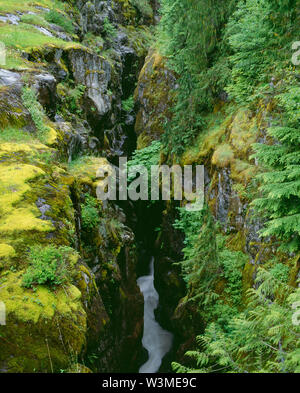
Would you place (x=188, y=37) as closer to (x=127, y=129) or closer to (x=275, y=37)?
(x=275, y=37)

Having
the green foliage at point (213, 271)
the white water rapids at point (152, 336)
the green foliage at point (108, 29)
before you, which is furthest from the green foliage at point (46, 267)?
the green foliage at point (108, 29)

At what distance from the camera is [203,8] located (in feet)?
34.4

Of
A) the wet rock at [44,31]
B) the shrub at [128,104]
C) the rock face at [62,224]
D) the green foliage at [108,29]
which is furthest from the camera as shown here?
the shrub at [128,104]

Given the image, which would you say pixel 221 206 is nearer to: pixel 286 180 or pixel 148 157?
pixel 286 180

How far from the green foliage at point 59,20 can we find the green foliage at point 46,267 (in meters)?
15.0

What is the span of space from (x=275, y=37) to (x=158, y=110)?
9003 mm

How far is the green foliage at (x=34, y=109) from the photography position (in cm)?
730

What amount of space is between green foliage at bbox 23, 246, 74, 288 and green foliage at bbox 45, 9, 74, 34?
15.0 metres

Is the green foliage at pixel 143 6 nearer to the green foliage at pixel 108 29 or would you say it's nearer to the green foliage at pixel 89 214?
the green foliage at pixel 108 29

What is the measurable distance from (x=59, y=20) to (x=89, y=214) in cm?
1310

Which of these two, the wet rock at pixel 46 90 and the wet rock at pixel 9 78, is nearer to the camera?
the wet rock at pixel 9 78

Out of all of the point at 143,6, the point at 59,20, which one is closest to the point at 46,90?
the point at 59,20

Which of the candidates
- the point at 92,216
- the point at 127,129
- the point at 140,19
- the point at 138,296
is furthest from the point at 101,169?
the point at 140,19

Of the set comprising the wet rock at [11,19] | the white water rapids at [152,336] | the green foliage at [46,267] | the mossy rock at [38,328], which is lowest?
the white water rapids at [152,336]
